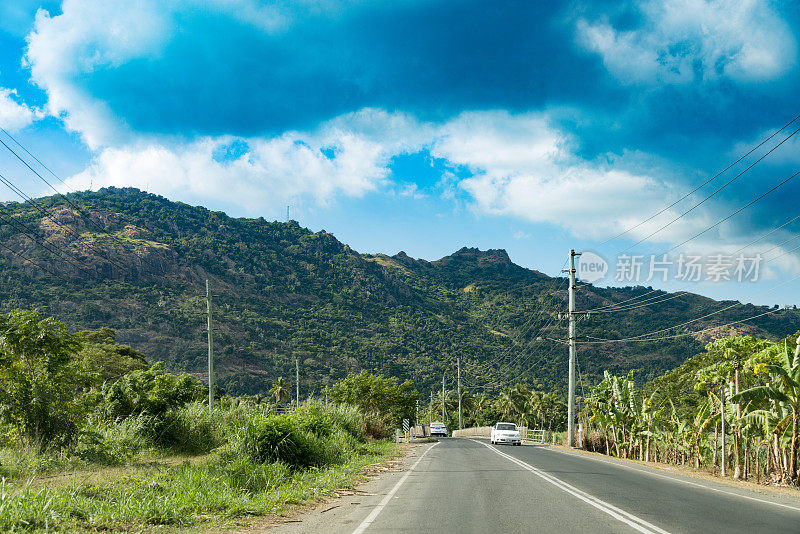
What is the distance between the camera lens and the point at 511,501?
34.0ft

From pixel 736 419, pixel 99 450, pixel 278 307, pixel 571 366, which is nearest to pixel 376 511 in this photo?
pixel 99 450

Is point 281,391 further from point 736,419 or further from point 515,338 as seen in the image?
point 736,419

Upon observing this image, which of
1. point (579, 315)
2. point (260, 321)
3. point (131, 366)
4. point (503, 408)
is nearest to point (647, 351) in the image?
point (503, 408)

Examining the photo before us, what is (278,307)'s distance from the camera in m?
144

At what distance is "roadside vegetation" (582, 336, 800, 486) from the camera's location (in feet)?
51.9

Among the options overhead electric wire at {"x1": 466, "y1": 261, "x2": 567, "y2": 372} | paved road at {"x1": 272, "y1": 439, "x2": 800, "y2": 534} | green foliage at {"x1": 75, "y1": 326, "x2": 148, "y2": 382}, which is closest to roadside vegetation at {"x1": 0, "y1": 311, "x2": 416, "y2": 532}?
paved road at {"x1": 272, "y1": 439, "x2": 800, "y2": 534}

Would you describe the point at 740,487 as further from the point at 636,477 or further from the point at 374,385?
the point at 374,385

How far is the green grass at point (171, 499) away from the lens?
7.23 meters

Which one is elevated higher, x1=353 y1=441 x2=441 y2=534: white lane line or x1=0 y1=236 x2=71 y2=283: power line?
x1=0 y1=236 x2=71 y2=283: power line

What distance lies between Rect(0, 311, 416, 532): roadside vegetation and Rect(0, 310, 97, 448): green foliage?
0.09 feet

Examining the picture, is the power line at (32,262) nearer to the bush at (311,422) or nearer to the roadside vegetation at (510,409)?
the roadside vegetation at (510,409)

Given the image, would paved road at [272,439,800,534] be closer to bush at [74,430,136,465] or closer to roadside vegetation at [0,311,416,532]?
roadside vegetation at [0,311,416,532]

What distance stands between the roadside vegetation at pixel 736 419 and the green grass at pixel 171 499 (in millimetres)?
12147

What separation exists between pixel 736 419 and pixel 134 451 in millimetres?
19002
